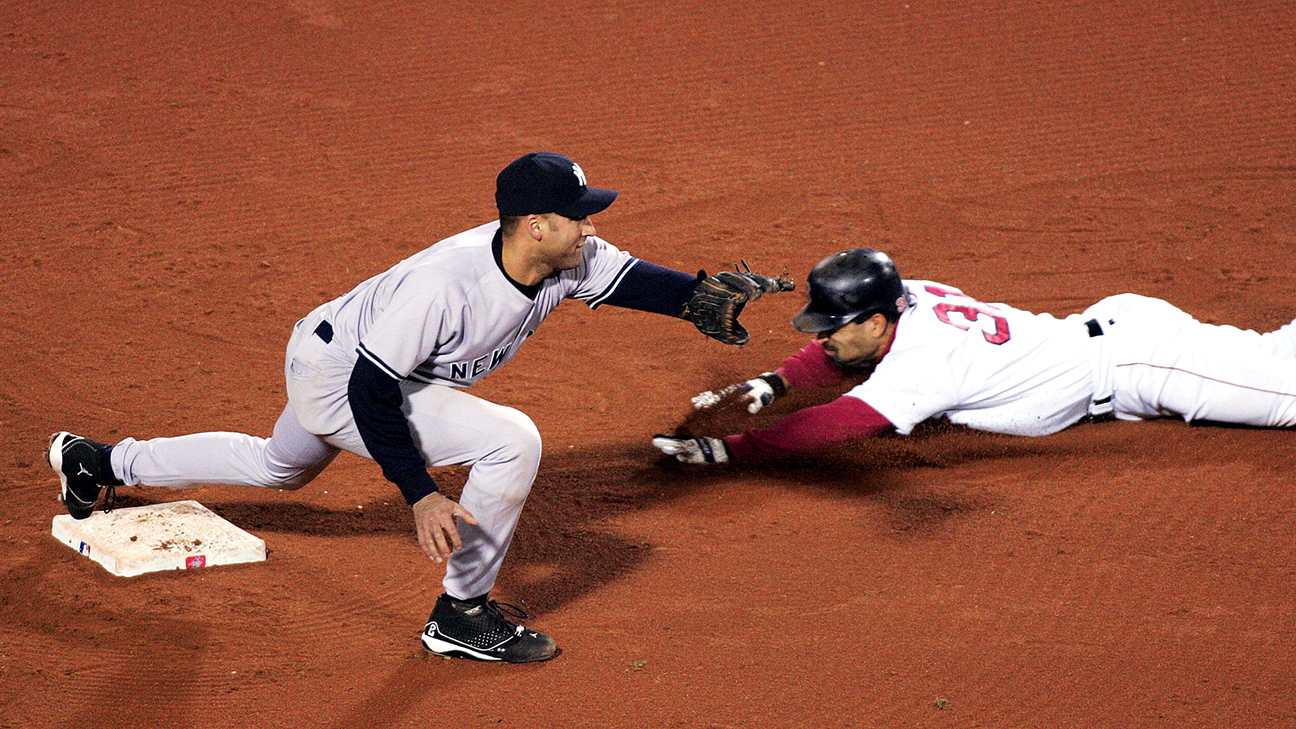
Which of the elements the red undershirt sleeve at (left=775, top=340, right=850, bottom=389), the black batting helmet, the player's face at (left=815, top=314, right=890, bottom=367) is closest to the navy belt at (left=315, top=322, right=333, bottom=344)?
the black batting helmet

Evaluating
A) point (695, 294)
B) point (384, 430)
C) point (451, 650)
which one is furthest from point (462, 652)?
point (695, 294)

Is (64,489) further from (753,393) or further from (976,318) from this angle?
(976,318)

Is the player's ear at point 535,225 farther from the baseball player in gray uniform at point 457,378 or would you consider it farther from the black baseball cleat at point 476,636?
the black baseball cleat at point 476,636

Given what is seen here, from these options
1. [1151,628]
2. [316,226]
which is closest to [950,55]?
[316,226]

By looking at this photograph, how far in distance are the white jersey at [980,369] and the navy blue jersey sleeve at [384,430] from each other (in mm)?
1968

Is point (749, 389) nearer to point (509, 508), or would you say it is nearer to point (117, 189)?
point (509, 508)

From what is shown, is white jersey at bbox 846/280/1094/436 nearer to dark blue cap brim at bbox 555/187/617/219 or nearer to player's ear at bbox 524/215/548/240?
dark blue cap brim at bbox 555/187/617/219

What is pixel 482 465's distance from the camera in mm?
3504

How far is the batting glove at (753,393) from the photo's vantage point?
513 centimetres

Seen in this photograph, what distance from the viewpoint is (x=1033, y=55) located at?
9602 millimetres

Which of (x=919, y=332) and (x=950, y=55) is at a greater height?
(x=950, y=55)

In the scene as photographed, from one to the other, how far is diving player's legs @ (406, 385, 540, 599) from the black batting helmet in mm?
1471

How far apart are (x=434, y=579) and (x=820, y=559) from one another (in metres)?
1.36

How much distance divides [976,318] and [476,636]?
250 centimetres
